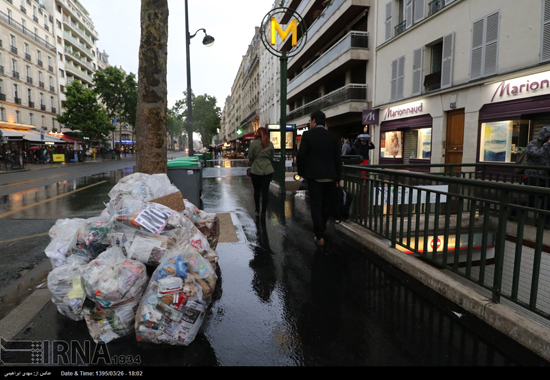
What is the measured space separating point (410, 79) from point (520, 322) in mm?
15883

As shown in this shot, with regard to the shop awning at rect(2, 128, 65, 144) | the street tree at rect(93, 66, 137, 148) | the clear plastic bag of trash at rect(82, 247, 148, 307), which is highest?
the street tree at rect(93, 66, 137, 148)

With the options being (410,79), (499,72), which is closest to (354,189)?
(499,72)

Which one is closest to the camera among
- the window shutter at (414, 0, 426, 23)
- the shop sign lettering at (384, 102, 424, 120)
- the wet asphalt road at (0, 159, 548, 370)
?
the wet asphalt road at (0, 159, 548, 370)

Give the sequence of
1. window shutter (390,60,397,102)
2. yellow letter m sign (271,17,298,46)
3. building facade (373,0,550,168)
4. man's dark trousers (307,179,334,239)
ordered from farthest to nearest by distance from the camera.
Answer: window shutter (390,60,397,102) → building facade (373,0,550,168) → yellow letter m sign (271,17,298,46) → man's dark trousers (307,179,334,239)

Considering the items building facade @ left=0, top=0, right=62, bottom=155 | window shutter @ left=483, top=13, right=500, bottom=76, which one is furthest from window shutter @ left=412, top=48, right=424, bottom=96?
building facade @ left=0, top=0, right=62, bottom=155

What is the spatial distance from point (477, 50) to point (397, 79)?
5.06m

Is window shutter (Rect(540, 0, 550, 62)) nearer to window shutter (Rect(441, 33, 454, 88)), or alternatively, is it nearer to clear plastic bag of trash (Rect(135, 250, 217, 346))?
window shutter (Rect(441, 33, 454, 88))

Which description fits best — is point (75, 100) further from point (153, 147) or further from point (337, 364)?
point (337, 364)

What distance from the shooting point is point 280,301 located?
10.4ft

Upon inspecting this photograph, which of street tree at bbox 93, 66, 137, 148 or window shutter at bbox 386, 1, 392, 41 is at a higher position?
street tree at bbox 93, 66, 137, 148

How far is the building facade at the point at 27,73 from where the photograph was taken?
116 feet

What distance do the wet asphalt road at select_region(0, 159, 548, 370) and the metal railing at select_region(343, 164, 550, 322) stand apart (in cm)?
43

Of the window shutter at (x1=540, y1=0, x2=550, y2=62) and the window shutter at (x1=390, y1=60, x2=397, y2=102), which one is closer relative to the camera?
the window shutter at (x1=540, y1=0, x2=550, y2=62)

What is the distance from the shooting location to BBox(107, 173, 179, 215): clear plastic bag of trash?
11.4 feet
